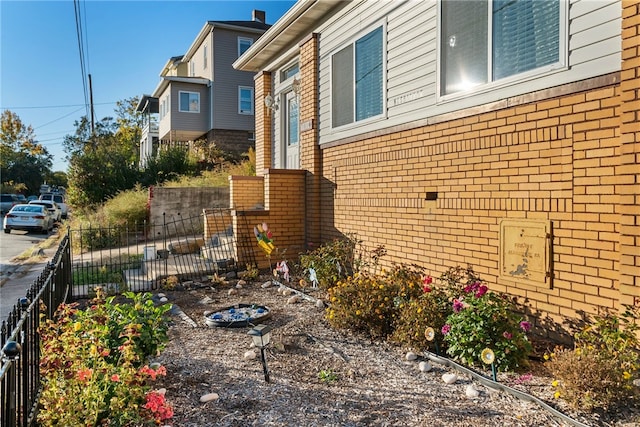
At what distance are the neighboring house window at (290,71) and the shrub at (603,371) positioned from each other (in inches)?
332

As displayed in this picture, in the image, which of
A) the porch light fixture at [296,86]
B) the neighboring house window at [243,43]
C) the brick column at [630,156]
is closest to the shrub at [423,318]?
the brick column at [630,156]

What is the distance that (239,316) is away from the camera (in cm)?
556

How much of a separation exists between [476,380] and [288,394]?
5.03 feet

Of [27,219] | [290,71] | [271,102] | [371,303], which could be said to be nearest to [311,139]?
[290,71]

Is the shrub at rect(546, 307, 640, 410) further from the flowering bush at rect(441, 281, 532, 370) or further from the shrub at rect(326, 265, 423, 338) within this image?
the shrub at rect(326, 265, 423, 338)

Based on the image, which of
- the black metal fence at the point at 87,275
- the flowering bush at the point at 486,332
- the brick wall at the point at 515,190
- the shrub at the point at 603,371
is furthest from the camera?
the brick wall at the point at 515,190

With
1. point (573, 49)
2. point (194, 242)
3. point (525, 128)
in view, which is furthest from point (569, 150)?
point (194, 242)

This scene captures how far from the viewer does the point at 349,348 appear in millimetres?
4383

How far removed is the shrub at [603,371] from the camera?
2900mm

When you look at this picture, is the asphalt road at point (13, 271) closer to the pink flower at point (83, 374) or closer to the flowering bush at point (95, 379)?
the flowering bush at point (95, 379)

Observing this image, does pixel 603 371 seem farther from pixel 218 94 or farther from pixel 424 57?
pixel 218 94

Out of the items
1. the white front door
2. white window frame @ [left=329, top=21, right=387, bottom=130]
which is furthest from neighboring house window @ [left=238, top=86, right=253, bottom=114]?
white window frame @ [left=329, top=21, right=387, bottom=130]

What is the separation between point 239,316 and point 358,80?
14.6 ft

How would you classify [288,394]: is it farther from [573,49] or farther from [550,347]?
[573,49]
